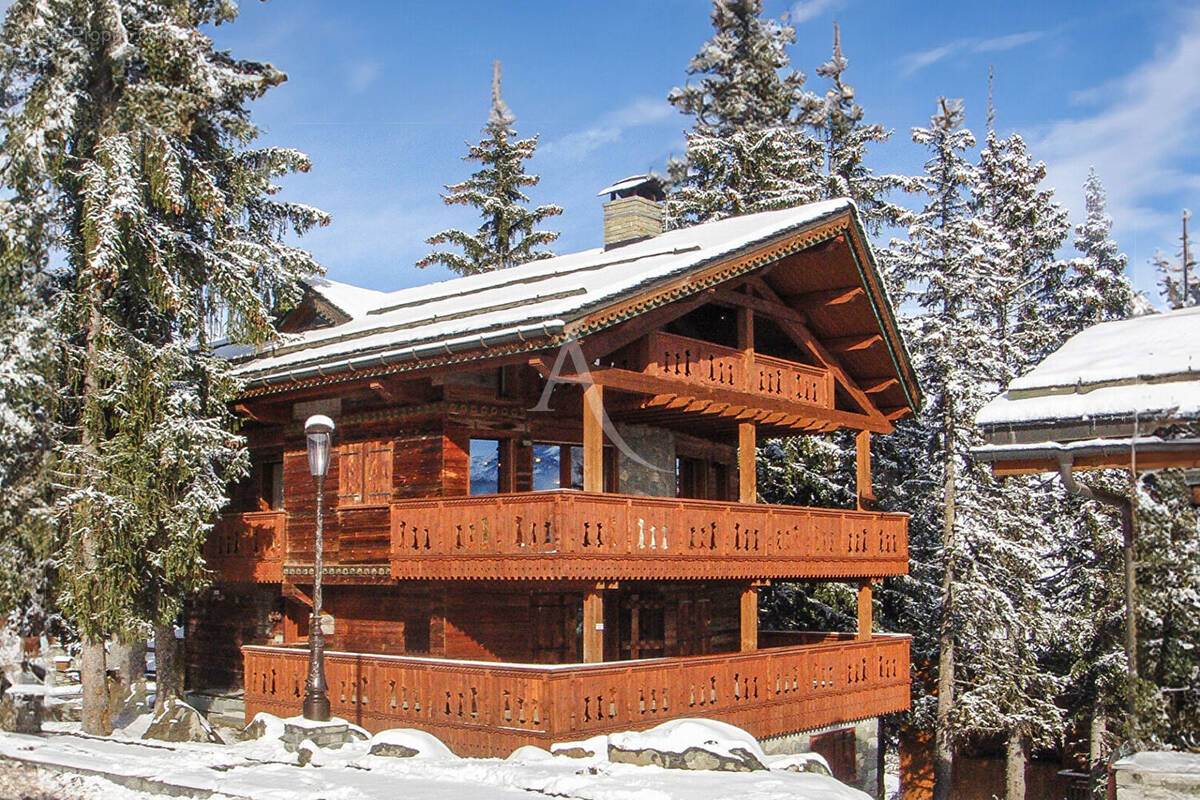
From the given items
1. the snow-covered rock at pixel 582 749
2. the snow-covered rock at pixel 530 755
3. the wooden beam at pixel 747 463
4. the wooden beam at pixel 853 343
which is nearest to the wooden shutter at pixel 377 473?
the wooden beam at pixel 747 463

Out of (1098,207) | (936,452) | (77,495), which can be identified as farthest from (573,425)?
(1098,207)

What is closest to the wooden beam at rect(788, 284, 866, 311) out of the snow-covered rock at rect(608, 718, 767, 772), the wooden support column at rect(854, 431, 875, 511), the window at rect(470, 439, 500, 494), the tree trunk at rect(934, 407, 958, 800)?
the wooden support column at rect(854, 431, 875, 511)

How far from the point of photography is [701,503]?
20.6m

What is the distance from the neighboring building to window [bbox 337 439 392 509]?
0.07 m

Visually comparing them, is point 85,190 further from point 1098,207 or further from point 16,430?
point 1098,207

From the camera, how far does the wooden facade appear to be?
18.7 meters

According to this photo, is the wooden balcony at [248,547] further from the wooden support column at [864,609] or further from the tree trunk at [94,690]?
the wooden support column at [864,609]

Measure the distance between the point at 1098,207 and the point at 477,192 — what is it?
2253 centimetres

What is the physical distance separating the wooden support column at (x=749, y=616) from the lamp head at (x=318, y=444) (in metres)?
8.55

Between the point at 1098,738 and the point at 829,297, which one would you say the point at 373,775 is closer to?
the point at 829,297

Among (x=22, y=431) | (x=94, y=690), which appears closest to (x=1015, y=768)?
(x=94, y=690)

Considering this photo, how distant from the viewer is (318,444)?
17312 millimetres

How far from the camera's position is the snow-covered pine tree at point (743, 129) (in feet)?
121

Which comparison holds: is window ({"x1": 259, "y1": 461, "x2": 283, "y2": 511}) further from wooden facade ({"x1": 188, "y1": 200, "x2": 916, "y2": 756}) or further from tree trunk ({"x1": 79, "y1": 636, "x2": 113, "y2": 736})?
tree trunk ({"x1": 79, "y1": 636, "x2": 113, "y2": 736})
